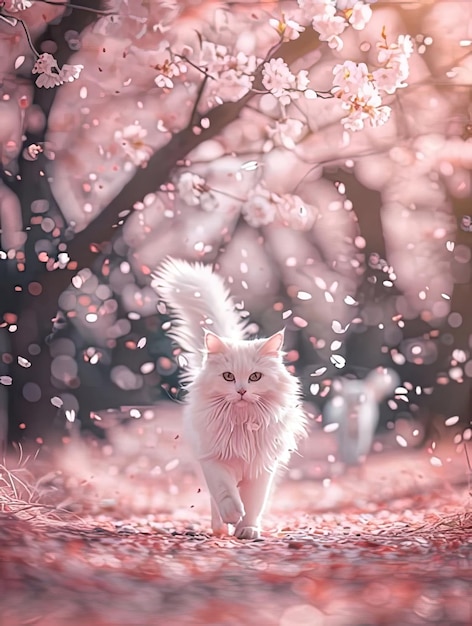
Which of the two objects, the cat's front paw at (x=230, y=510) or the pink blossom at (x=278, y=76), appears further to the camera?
the pink blossom at (x=278, y=76)

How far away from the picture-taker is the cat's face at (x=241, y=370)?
2367 mm

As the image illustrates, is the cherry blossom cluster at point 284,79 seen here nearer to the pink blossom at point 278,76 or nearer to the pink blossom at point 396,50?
the pink blossom at point 278,76

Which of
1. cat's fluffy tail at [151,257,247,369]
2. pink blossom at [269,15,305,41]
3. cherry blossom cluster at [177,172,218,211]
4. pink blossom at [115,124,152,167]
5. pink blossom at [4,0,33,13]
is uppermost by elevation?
pink blossom at [4,0,33,13]

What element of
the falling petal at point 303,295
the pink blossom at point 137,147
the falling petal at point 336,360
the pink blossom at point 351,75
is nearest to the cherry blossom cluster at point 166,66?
the pink blossom at point 137,147

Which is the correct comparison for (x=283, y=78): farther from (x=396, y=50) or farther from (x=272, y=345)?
Result: (x=272, y=345)

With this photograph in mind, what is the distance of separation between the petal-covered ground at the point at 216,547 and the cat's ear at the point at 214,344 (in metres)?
0.45

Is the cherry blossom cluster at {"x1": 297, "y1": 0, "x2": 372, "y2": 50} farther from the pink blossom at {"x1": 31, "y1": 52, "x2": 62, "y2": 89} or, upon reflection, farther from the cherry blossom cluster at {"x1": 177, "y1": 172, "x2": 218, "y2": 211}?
the pink blossom at {"x1": 31, "y1": 52, "x2": 62, "y2": 89}

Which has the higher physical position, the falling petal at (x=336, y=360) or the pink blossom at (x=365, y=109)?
the pink blossom at (x=365, y=109)

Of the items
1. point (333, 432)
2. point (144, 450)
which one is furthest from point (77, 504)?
point (333, 432)

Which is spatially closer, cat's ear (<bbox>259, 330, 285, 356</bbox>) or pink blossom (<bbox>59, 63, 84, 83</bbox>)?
cat's ear (<bbox>259, 330, 285, 356</bbox>)

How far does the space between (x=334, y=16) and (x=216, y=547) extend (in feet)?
6.37

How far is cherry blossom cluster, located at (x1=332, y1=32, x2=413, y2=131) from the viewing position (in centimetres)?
269

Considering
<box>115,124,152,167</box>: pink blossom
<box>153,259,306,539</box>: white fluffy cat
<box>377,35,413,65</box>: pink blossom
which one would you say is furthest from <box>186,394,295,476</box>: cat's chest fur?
<box>377,35,413,65</box>: pink blossom

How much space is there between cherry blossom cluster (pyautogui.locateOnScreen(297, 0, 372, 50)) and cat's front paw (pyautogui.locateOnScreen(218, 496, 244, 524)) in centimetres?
170
